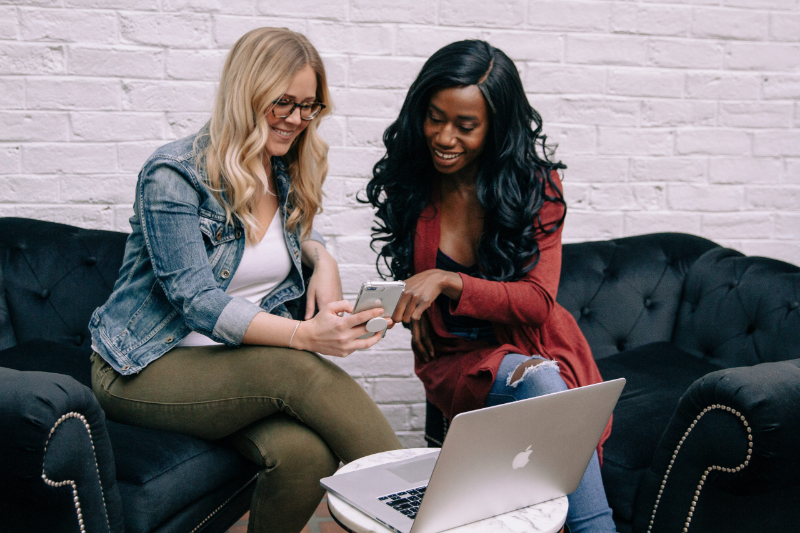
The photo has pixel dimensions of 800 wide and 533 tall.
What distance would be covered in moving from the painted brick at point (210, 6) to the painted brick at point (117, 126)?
1.04ft

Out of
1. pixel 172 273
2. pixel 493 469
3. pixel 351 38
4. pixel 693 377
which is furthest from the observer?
pixel 351 38

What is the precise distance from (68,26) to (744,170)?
2.21m

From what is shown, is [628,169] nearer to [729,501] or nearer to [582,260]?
[582,260]

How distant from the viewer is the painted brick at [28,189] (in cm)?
212

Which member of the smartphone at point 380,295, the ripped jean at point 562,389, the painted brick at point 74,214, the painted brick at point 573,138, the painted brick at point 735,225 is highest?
the painted brick at point 573,138

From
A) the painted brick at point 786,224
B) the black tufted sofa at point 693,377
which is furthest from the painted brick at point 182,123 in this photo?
the painted brick at point 786,224

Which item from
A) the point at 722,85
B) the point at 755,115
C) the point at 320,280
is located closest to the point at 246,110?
the point at 320,280

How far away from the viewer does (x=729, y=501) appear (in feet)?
4.56

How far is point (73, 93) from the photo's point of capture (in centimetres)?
211

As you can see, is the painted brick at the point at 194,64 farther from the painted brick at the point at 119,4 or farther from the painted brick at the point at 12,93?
the painted brick at the point at 12,93

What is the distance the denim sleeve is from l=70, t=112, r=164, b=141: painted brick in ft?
2.52

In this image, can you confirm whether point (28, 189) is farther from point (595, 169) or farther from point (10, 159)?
point (595, 169)

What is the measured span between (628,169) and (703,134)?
11.5 inches

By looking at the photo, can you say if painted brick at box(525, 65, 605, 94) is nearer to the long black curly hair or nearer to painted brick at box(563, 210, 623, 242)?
painted brick at box(563, 210, 623, 242)
